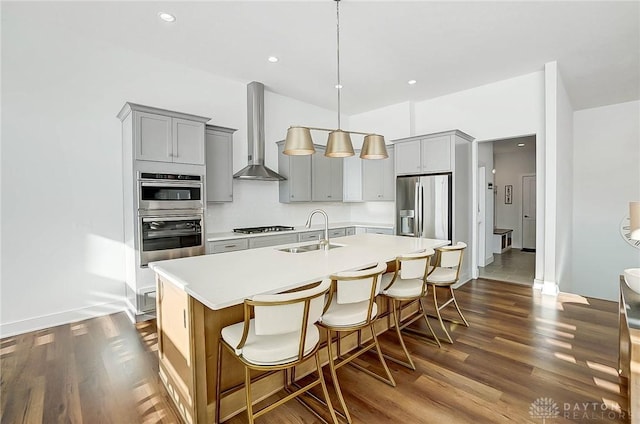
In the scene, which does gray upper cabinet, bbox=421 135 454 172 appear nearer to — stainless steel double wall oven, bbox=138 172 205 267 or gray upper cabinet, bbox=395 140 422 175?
gray upper cabinet, bbox=395 140 422 175

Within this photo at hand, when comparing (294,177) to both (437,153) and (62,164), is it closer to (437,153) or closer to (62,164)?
(437,153)

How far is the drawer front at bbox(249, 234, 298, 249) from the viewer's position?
14.0ft

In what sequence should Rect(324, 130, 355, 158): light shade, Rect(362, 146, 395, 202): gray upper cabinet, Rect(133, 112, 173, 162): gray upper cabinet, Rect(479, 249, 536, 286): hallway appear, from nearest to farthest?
1. Rect(324, 130, 355, 158): light shade
2. Rect(133, 112, 173, 162): gray upper cabinet
3. Rect(479, 249, 536, 286): hallway
4. Rect(362, 146, 395, 202): gray upper cabinet

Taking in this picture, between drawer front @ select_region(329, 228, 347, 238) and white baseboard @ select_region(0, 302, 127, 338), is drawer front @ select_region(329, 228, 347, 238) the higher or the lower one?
the higher one

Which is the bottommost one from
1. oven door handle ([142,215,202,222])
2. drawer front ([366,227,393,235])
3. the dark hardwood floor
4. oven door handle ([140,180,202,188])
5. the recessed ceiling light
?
the dark hardwood floor

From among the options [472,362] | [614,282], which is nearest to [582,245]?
[614,282]

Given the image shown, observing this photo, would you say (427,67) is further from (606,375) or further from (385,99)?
(606,375)

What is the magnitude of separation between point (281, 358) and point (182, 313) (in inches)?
27.5

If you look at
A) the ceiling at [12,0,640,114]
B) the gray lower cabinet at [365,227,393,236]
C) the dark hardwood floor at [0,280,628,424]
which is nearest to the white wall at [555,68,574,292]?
the ceiling at [12,0,640,114]

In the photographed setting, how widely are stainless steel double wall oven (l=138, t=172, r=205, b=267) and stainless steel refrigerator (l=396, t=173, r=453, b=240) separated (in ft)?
10.6

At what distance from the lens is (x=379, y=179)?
5.86m

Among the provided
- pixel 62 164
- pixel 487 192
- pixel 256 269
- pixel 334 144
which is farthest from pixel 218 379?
pixel 487 192

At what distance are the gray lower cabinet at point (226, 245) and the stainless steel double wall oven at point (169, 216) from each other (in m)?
0.12

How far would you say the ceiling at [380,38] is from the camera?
2.95 meters
